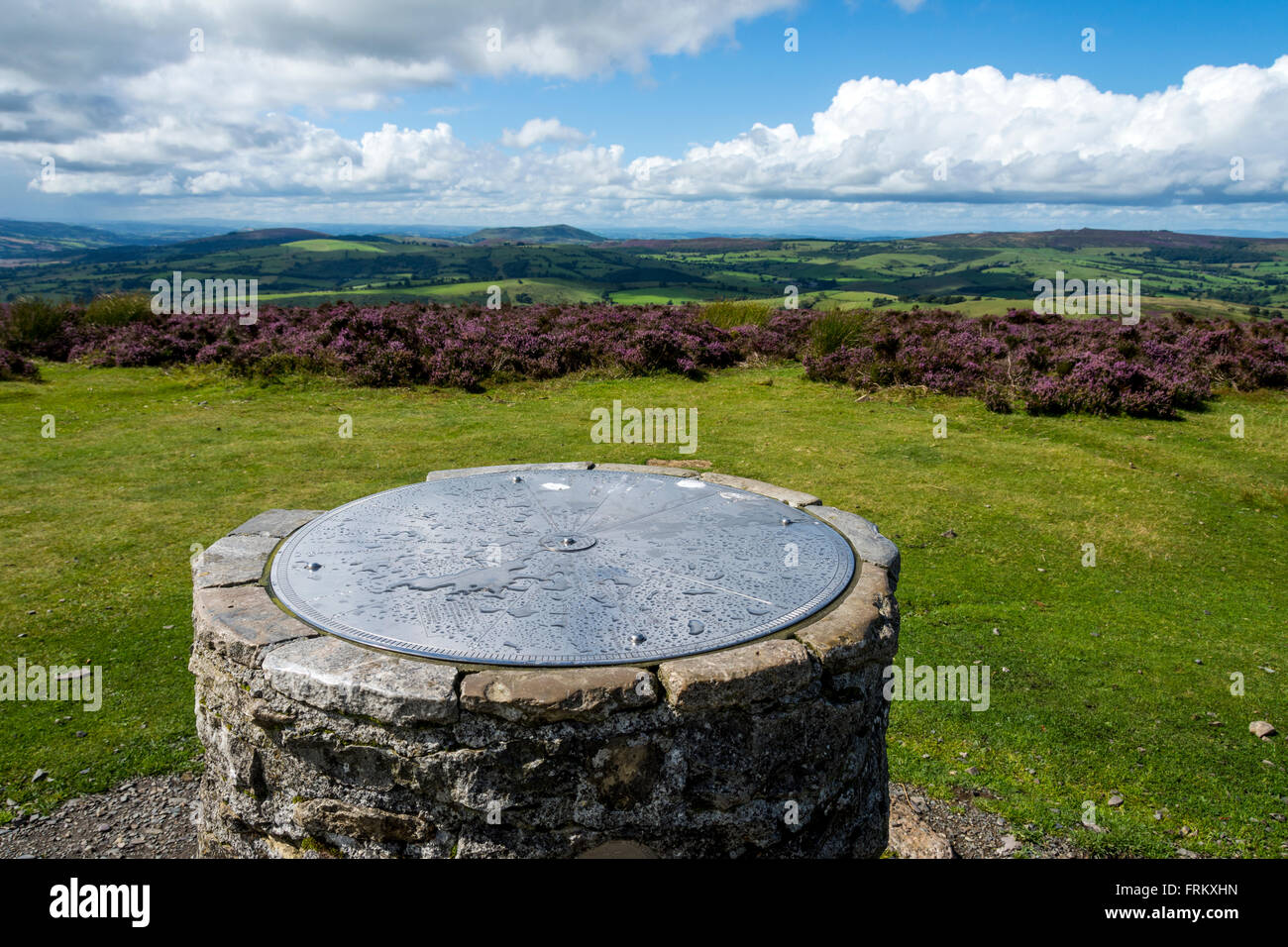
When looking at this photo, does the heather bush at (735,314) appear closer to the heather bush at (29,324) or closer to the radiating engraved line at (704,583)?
the heather bush at (29,324)

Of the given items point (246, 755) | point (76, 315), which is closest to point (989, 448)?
point (246, 755)

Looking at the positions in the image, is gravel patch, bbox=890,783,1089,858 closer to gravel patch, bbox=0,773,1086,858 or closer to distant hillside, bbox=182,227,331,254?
gravel patch, bbox=0,773,1086,858

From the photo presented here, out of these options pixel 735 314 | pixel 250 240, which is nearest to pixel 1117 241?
pixel 735 314

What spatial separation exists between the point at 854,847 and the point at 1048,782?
1.74 metres

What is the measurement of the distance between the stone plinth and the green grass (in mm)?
1807

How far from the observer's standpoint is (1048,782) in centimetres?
449

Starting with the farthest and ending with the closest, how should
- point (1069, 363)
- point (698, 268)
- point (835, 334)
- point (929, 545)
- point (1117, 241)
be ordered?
point (1117, 241)
point (698, 268)
point (835, 334)
point (1069, 363)
point (929, 545)

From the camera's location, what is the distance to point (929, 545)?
7.81m

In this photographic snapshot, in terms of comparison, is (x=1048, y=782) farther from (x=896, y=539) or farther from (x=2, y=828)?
(x=2, y=828)

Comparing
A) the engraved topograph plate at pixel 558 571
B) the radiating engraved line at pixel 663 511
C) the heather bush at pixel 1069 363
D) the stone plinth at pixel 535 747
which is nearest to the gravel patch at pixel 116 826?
the stone plinth at pixel 535 747

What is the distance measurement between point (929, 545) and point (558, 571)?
5367mm

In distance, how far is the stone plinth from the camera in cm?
293

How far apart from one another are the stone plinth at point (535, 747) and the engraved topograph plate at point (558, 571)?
130 mm

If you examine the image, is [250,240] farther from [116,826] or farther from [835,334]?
[116,826]
